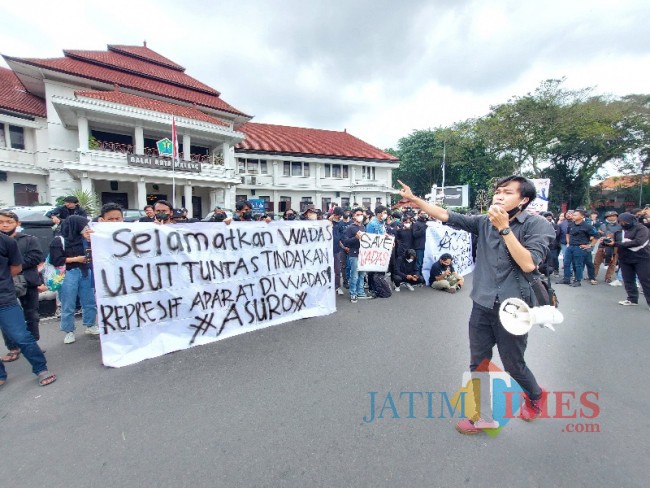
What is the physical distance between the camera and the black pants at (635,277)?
207 inches

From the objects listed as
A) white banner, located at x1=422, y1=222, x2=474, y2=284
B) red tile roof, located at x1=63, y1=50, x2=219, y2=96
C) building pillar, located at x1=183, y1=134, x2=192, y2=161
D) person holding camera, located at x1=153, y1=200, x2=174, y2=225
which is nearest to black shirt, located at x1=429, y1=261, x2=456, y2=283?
white banner, located at x1=422, y1=222, x2=474, y2=284

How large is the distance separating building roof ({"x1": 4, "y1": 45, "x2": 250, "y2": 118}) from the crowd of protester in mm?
16818

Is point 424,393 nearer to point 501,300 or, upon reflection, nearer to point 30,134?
point 501,300

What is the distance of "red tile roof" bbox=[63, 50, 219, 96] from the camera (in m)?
18.3

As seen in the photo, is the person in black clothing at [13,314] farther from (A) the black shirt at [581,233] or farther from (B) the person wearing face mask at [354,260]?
(A) the black shirt at [581,233]

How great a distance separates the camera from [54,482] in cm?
182

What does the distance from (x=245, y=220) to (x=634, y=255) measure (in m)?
7.04

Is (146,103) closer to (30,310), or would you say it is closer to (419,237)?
(30,310)

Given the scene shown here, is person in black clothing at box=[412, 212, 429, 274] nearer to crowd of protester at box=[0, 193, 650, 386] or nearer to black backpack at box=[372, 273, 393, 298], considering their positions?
crowd of protester at box=[0, 193, 650, 386]

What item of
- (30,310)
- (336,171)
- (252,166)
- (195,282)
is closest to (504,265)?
(195,282)

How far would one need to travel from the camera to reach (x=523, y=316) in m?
1.87

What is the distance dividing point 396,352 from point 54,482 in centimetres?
308

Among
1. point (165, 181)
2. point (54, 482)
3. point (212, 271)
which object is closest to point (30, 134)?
point (165, 181)

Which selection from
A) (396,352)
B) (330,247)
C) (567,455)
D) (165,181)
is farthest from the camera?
(165,181)
